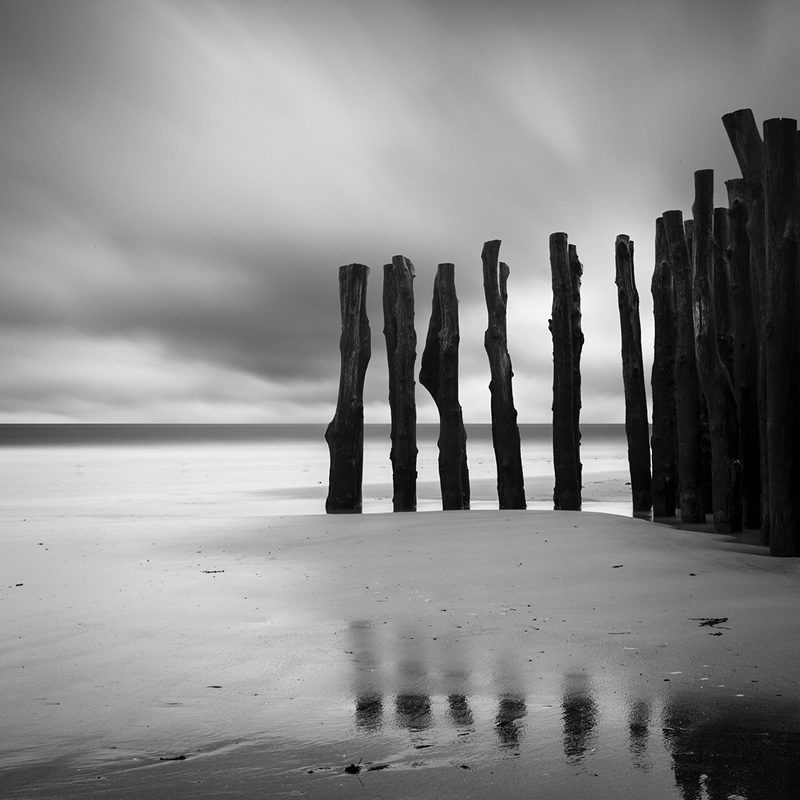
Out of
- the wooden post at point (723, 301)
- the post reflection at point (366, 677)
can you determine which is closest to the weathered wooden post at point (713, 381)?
the wooden post at point (723, 301)

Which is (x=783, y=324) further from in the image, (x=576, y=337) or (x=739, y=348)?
(x=576, y=337)

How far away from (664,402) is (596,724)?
6893 mm

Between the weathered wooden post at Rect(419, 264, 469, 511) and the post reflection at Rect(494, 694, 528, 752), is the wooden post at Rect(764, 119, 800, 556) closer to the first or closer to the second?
the post reflection at Rect(494, 694, 528, 752)

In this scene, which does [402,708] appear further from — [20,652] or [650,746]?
[20,652]

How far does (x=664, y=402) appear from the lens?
9133 millimetres

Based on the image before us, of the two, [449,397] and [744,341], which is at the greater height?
[744,341]

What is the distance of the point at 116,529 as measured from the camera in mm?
8461

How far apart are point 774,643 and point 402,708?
5.72ft

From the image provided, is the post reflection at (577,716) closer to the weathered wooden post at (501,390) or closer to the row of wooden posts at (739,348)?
the row of wooden posts at (739,348)

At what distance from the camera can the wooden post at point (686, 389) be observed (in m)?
7.98

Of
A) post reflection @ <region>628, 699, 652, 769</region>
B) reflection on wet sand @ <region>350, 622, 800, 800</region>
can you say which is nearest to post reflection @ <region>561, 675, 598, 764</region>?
reflection on wet sand @ <region>350, 622, 800, 800</region>

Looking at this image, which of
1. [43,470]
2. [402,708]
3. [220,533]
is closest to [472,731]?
[402,708]

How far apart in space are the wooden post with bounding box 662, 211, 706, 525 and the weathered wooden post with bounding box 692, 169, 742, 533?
52 cm

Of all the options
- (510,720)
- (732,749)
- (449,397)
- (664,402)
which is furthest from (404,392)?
(732,749)
